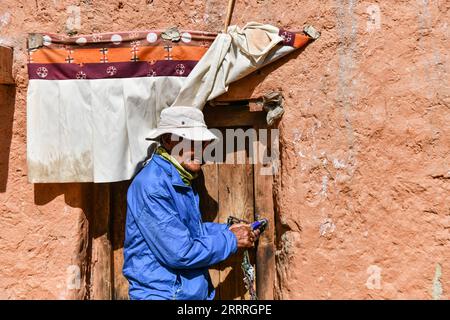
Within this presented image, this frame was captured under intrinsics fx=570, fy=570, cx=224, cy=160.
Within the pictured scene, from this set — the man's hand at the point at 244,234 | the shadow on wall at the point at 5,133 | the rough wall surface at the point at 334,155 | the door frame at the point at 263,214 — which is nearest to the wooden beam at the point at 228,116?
the door frame at the point at 263,214

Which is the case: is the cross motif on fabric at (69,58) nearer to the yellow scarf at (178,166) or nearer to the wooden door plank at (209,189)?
the yellow scarf at (178,166)

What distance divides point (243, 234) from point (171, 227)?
497 millimetres

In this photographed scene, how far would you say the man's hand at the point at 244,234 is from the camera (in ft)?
9.62

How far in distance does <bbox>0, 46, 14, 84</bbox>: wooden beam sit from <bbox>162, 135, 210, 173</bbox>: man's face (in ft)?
3.08

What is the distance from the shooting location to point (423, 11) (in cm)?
285

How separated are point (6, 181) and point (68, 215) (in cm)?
39

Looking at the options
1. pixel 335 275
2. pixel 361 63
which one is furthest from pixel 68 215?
pixel 361 63

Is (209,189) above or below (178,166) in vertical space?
below

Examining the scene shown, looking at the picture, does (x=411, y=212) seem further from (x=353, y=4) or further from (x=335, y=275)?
(x=353, y=4)

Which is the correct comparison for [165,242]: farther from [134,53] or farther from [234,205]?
[134,53]

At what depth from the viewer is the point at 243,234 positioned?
2953mm

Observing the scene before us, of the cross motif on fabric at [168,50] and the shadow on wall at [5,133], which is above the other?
the cross motif on fabric at [168,50]

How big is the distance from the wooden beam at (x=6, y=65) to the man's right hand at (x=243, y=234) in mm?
1424

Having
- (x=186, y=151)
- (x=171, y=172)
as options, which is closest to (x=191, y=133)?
(x=186, y=151)
